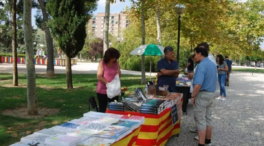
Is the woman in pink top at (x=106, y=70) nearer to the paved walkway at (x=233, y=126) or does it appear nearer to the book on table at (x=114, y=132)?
the paved walkway at (x=233, y=126)

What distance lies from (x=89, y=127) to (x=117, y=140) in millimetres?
414

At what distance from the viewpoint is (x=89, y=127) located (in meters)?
2.79

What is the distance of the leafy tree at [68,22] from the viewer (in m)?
10.8

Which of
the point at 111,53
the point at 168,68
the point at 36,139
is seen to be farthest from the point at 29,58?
the point at 36,139

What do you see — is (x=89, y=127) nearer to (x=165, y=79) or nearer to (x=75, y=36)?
(x=165, y=79)

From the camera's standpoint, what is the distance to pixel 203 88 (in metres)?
4.50

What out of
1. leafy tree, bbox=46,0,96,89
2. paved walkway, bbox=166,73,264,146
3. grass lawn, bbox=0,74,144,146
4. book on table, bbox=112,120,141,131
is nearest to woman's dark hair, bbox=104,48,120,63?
book on table, bbox=112,120,141,131

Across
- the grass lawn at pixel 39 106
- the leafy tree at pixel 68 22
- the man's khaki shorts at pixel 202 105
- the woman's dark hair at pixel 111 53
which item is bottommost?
the grass lawn at pixel 39 106

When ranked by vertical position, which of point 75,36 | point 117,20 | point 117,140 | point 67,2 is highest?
point 117,20

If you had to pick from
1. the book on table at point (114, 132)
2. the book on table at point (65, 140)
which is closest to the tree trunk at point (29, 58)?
the book on table at point (114, 132)

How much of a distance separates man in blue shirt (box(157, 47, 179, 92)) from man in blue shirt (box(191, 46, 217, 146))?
101cm

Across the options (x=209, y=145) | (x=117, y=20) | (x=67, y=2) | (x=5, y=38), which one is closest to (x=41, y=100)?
(x=67, y=2)

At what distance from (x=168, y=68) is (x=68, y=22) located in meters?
6.52

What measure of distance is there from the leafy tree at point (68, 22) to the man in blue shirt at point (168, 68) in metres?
Result: 6.15
